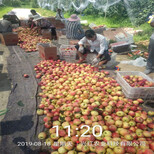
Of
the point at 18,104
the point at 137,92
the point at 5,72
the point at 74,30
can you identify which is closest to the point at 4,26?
the point at 74,30

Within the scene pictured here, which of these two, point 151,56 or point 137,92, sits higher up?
point 151,56

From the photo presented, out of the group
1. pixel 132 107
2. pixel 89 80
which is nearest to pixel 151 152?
pixel 132 107

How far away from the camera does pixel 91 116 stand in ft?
8.79

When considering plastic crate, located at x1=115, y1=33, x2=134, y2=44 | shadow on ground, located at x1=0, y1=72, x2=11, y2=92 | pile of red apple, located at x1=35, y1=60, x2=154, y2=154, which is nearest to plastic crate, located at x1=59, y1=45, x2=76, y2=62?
pile of red apple, located at x1=35, y1=60, x2=154, y2=154

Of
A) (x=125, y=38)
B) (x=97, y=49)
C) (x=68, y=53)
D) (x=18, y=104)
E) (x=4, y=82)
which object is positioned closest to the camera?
A: (x=18, y=104)

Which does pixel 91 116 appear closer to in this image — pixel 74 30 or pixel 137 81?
pixel 137 81

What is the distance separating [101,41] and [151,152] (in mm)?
3422

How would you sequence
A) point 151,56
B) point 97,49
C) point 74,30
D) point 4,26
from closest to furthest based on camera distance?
point 151,56 → point 97,49 → point 74,30 → point 4,26

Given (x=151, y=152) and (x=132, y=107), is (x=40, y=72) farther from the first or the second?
(x=151, y=152)

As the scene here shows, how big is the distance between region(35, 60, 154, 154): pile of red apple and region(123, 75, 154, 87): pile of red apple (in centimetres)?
31

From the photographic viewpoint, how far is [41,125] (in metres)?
2.65

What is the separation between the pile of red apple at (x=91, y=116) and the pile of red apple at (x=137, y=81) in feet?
1.01

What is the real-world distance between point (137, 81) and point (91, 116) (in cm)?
167

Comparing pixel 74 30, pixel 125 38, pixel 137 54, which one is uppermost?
pixel 74 30
